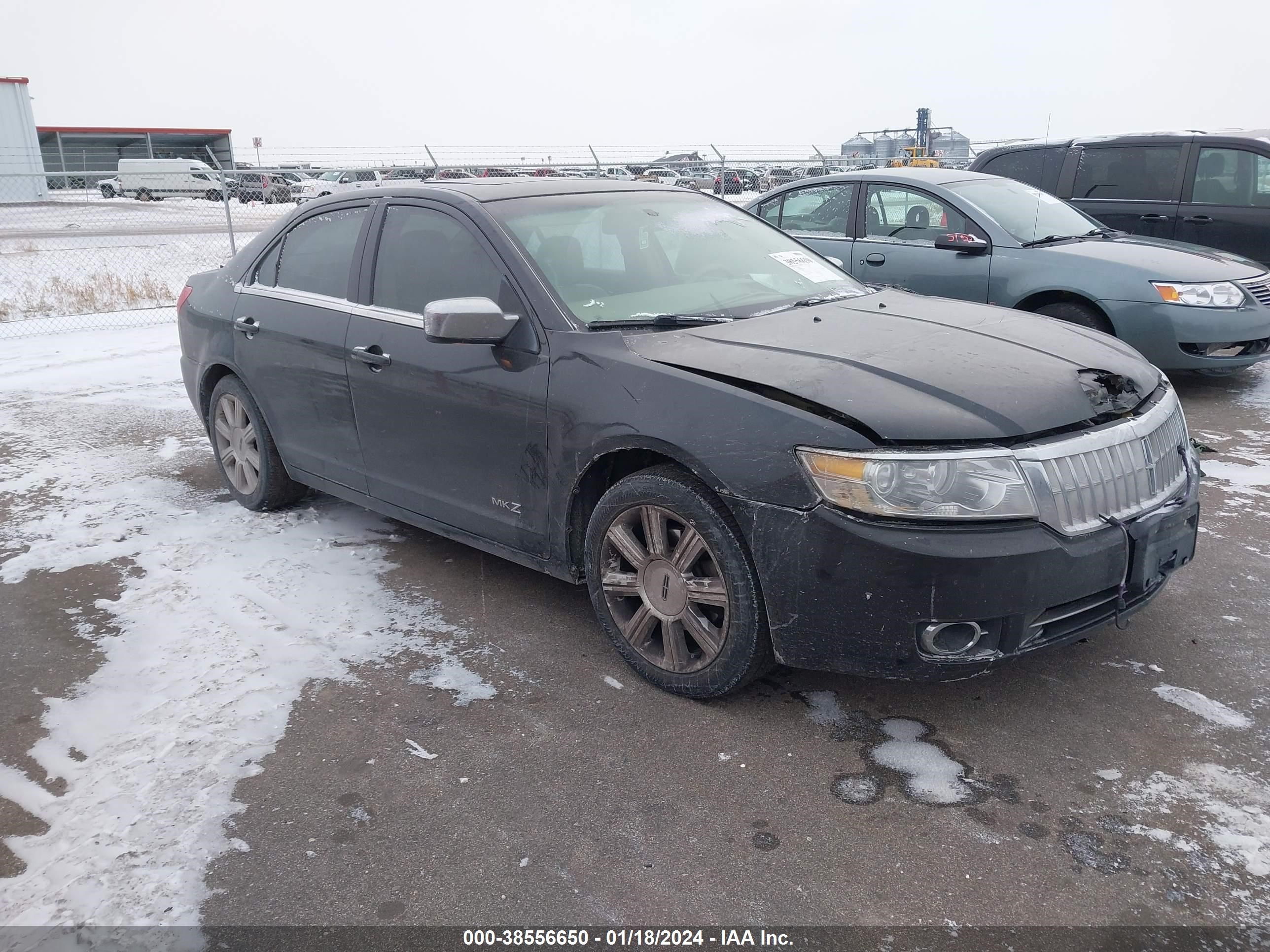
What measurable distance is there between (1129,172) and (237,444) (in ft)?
26.3

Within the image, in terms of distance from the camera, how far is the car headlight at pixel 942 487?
2668 mm

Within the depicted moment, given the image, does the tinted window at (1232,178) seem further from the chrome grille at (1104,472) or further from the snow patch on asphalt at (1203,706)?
the snow patch on asphalt at (1203,706)

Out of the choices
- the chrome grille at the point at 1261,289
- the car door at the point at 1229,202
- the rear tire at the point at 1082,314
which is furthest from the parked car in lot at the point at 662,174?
the chrome grille at the point at 1261,289

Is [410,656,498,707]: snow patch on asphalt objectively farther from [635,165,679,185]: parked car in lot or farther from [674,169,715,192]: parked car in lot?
[674,169,715,192]: parked car in lot

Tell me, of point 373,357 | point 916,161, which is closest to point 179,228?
point 916,161

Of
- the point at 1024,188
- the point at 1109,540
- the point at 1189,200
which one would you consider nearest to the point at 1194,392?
the point at 1024,188

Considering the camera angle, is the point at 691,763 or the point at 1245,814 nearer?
the point at 1245,814

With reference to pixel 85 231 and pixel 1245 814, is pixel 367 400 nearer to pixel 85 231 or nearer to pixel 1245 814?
pixel 1245 814

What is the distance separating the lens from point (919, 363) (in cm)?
306

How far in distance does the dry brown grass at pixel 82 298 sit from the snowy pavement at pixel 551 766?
9831 mm

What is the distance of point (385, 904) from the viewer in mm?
2354

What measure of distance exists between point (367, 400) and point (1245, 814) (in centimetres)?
329

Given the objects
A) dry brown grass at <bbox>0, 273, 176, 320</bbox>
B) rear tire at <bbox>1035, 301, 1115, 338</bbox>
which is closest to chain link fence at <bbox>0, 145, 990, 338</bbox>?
dry brown grass at <bbox>0, 273, 176, 320</bbox>

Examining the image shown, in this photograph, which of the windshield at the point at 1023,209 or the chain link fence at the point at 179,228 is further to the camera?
the chain link fence at the point at 179,228
